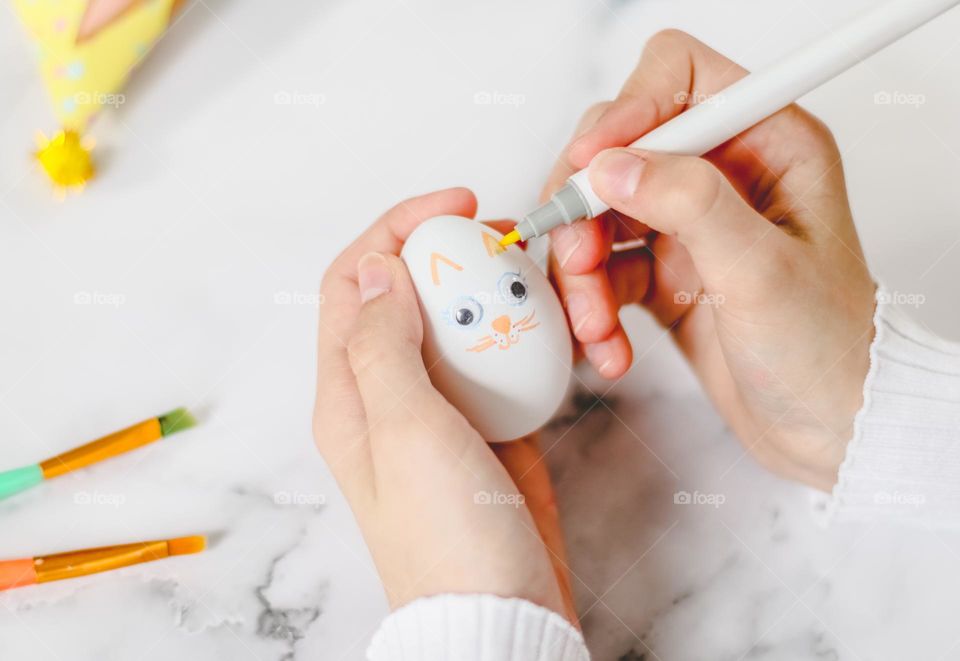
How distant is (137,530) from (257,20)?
0.62 m

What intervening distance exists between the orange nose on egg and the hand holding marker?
38 cm

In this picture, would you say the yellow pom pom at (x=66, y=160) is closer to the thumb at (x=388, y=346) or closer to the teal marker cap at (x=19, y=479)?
the teal marker cap at (x=19, y=479)

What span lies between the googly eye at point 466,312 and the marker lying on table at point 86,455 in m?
0.37

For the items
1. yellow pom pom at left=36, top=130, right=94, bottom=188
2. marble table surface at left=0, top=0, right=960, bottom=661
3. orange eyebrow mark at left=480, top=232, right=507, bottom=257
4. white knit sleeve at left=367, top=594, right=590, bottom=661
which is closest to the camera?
white knit sleeve at left=367, top=594, right=590, bottom=661

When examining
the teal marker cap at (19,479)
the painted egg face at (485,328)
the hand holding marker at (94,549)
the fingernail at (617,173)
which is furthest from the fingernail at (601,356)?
the teal marker cap at (19,479)

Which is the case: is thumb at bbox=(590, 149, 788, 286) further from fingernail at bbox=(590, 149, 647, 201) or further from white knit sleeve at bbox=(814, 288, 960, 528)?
white knit sleeve at bbox=(814, 288, 960, 528)

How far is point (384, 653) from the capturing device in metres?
0.76

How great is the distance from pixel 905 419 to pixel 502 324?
0.40m

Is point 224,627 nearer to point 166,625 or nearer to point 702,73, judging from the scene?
point 166,625

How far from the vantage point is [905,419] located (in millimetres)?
877

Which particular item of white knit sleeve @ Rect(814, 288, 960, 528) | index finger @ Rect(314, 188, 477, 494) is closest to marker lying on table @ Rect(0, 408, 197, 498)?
index finger @ Rect(314, 188, 477, 494)

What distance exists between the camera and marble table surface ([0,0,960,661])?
3.05 feet

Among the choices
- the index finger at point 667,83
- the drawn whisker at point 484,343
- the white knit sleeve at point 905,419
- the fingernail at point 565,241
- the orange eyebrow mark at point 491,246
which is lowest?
the white knit sleeve at point 905,419

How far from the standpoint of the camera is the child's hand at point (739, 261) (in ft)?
2.50
